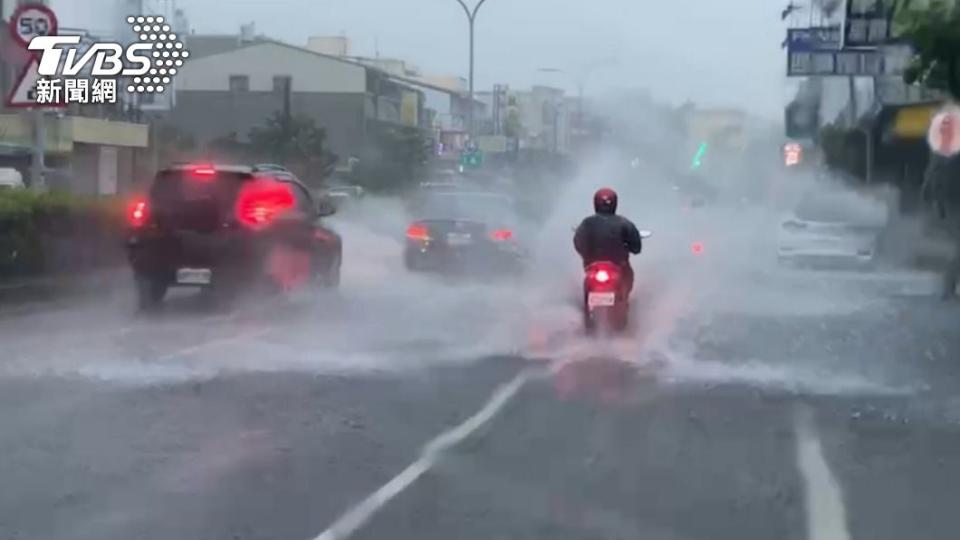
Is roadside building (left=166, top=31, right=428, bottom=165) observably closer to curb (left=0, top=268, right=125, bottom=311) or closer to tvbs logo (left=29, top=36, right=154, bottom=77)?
tvbs logo (left=29, top=36, right=154, bottom=77)

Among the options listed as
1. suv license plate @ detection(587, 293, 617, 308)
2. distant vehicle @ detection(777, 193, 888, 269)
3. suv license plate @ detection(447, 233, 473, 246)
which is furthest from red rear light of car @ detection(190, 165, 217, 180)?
distant vehicle @ detection(777, 193, 888, 269)

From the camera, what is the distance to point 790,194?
59469 millimetres

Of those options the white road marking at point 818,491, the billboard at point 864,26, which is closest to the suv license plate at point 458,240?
the billboard at point 864,26

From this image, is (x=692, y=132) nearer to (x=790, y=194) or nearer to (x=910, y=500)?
(x=790, y=194)

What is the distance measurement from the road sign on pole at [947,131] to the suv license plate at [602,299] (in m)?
14.1

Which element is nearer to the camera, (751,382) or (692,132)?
(751,382)

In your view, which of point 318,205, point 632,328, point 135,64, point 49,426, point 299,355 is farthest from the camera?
point 135,64

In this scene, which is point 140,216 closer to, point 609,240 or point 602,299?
A: point 609,240

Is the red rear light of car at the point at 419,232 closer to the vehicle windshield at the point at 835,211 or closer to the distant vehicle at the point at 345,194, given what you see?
the vehicle windshield at the point at 835,211

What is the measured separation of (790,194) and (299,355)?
44451 millimetres

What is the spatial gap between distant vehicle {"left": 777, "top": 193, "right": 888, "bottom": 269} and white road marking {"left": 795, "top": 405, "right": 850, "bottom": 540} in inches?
932

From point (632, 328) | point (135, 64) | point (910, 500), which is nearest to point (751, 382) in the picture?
point (632, 328)

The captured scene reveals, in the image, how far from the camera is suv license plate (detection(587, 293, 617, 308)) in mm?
17828

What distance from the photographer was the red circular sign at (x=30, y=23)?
1126 inches
